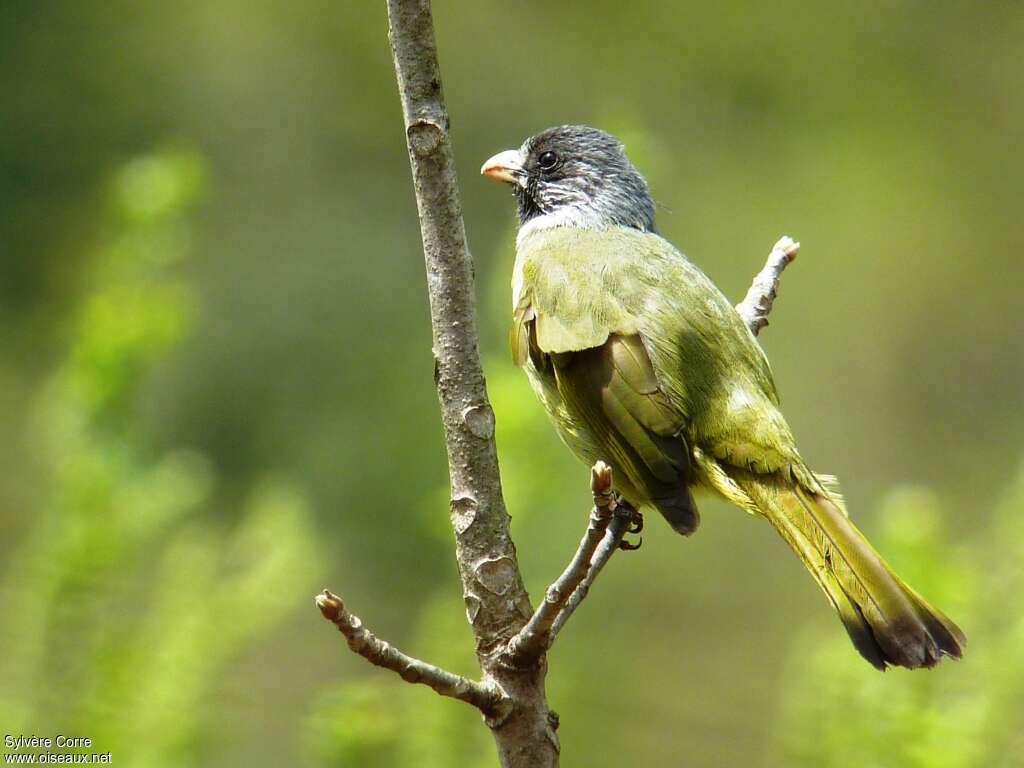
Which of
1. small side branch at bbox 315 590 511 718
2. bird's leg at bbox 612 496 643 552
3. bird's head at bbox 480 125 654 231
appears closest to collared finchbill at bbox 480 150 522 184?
bird's head at bbox 480 125 654 231

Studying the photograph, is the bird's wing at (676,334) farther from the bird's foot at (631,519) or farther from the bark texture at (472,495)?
the bark texture at (472,495)

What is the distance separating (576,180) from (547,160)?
0.67ft

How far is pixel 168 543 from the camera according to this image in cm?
412

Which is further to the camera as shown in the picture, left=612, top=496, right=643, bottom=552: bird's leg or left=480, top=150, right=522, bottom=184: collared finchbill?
left=480, top=150, right=522, bottom=184: collared finchbill

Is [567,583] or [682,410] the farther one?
[682,410]

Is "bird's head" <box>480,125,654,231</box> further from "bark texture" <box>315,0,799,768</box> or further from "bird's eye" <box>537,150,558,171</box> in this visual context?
"bark texture" <box>315,0,799,768</box>

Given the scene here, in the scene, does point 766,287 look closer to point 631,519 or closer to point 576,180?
point 631,519

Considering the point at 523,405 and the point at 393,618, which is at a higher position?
the point at 523,405

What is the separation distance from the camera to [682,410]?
3637 mm

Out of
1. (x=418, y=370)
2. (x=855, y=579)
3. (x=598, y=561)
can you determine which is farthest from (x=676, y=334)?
→ (x=418, y=370)

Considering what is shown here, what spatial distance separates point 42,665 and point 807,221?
690 cm

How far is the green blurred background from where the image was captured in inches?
136

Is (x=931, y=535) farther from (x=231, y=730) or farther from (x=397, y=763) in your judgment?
(x=231, y=730)

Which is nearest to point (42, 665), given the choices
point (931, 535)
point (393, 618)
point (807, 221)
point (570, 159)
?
point (931, 535)
